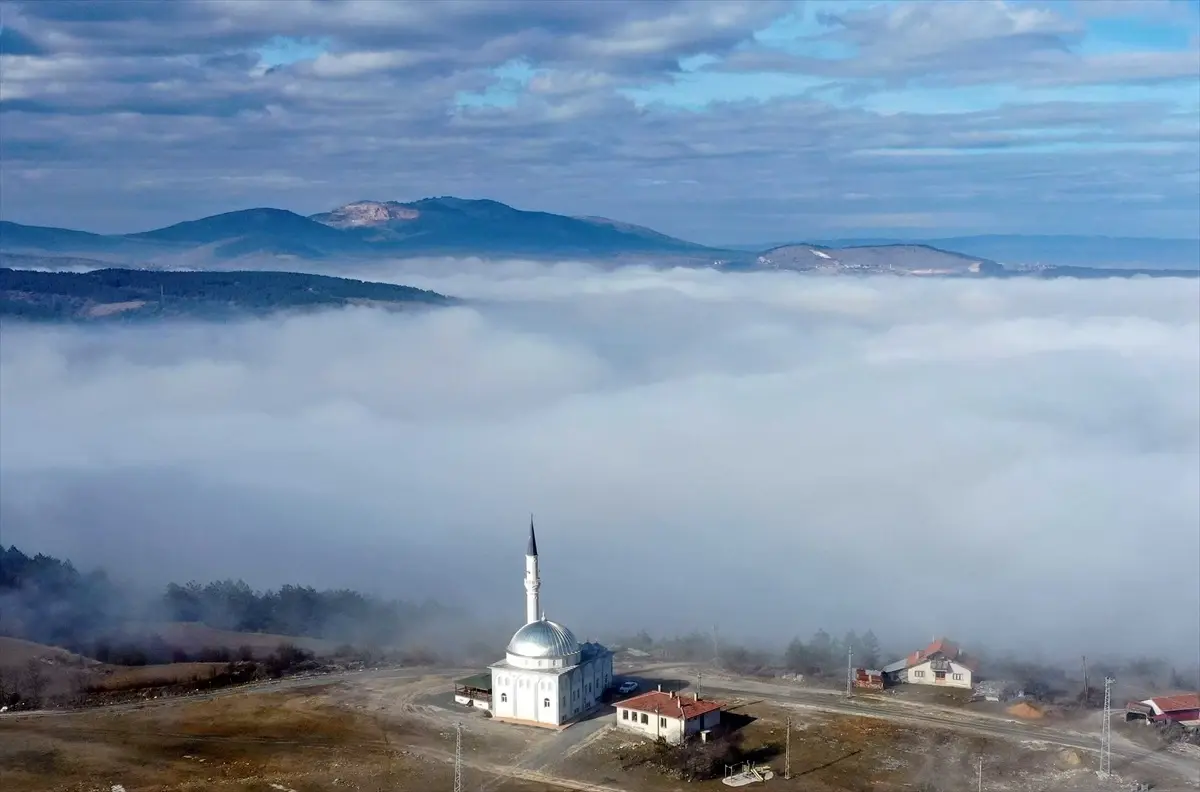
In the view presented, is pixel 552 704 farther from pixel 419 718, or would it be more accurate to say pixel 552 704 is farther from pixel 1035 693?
pixel 1035 693

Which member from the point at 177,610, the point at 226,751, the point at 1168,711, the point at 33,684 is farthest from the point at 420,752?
the point at 177,610

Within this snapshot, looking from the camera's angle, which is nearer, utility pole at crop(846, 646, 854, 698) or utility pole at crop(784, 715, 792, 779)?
utility pole at crop(784, 715, 792, 779)

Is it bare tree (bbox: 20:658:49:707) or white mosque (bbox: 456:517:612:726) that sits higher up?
white mosque (bbox: 456:517:612:726)

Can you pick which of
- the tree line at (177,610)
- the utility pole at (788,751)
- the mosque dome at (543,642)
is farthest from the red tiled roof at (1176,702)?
the tree line at (177,610)

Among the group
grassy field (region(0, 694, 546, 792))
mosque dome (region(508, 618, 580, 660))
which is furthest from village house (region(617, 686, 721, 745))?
grassy field (region(0, 694, 546, 792))

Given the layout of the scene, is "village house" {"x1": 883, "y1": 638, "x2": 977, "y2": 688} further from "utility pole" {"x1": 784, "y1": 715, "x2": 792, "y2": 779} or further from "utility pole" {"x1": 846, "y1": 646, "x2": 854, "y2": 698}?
"utility pole" {"x1": 784, "y1": 715, "x2": 792, "y2": 779}

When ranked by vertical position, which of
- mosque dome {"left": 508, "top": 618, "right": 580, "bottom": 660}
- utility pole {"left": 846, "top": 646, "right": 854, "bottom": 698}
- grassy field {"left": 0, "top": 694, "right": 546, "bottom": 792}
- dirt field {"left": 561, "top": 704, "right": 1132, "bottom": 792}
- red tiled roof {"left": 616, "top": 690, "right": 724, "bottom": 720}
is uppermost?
mosque dome {"left": 508, "top": 618, "right": 580, "bottom": 660}

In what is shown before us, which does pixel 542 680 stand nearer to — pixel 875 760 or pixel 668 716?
pixel 668 716

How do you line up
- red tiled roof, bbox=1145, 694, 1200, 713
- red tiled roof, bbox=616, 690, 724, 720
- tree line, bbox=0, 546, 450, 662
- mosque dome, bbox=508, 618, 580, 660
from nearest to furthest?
1. red tiled roof, bbox=616, 690, 724, 720
2. red tiled roof, bbox=1145, 694, 1200, 713
3. mosque dome, bbox=508, 618, 580, 660
4. tree line, bbox=0, 546, 450, 662

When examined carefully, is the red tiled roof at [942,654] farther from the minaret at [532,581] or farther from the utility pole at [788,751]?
the minaret at [532,581]
